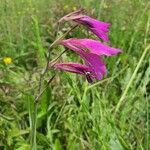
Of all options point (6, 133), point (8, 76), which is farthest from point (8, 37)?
point (6, 133)

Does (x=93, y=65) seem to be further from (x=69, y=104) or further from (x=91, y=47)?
(x=69, y=104)

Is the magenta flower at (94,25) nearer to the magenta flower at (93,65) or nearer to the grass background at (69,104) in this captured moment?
the magenta flower at (93,65)

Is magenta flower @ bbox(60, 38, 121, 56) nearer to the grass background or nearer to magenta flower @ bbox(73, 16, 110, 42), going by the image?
magenta flower @ bbox(73, 16, 110, 42)

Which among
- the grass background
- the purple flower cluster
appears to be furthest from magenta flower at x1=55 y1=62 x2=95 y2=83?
the grass background

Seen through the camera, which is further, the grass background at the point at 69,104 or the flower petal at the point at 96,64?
the grass background at the point at 69,104

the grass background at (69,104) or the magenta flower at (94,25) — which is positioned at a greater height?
the magenta flower at (94,25)

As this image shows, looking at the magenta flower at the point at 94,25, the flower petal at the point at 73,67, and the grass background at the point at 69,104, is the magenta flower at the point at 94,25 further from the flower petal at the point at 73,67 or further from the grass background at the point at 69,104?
the grass background at the point at 69,104

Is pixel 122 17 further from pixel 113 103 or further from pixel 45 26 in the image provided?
pixel 113 103

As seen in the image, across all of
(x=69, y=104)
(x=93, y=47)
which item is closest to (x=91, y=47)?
(x=93, y=47)

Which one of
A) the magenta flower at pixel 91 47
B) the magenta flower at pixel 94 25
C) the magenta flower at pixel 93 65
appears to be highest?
the magenta flower at pixel 94 25

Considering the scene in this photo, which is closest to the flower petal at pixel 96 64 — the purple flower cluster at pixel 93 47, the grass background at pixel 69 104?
the purple flower cluster at pixel 93 47
